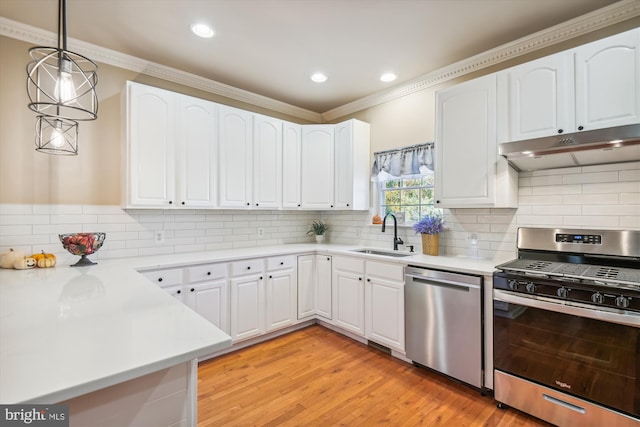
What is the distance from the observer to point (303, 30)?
2467mm

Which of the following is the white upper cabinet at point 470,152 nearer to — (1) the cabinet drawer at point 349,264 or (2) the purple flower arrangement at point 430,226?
(2) the purple flower arrangement at point 430,226

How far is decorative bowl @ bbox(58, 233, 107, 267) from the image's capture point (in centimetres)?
228

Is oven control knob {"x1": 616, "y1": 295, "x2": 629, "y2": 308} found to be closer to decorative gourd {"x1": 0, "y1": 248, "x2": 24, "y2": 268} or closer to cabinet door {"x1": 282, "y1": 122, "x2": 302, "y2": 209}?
Answer: cabinet door {"x1": 282, "y1": 122, "x2": 302, "y2": 209}

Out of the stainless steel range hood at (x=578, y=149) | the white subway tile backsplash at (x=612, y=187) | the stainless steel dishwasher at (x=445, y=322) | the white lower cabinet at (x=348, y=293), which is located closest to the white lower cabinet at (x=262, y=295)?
the white lower cabinet at (x=348, y=293)

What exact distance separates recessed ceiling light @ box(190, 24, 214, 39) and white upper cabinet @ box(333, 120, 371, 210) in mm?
1775

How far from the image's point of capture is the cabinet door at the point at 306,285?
11.5ft

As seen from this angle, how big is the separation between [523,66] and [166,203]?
10.2 ft

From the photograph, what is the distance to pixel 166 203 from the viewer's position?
282cm

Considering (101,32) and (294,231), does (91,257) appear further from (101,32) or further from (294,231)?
(294,231)

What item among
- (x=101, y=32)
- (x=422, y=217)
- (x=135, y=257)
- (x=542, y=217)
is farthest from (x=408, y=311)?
(x=101, y=32)

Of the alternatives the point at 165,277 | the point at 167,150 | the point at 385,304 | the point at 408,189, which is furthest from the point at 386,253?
the point at 167,150

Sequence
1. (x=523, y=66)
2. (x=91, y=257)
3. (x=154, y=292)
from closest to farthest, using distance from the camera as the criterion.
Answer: (x=154, y=292)
(x=523, y=66)
(x=91, y=257)

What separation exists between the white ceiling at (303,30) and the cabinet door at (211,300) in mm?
2106

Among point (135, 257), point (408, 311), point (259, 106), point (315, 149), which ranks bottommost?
point (408, 311)
